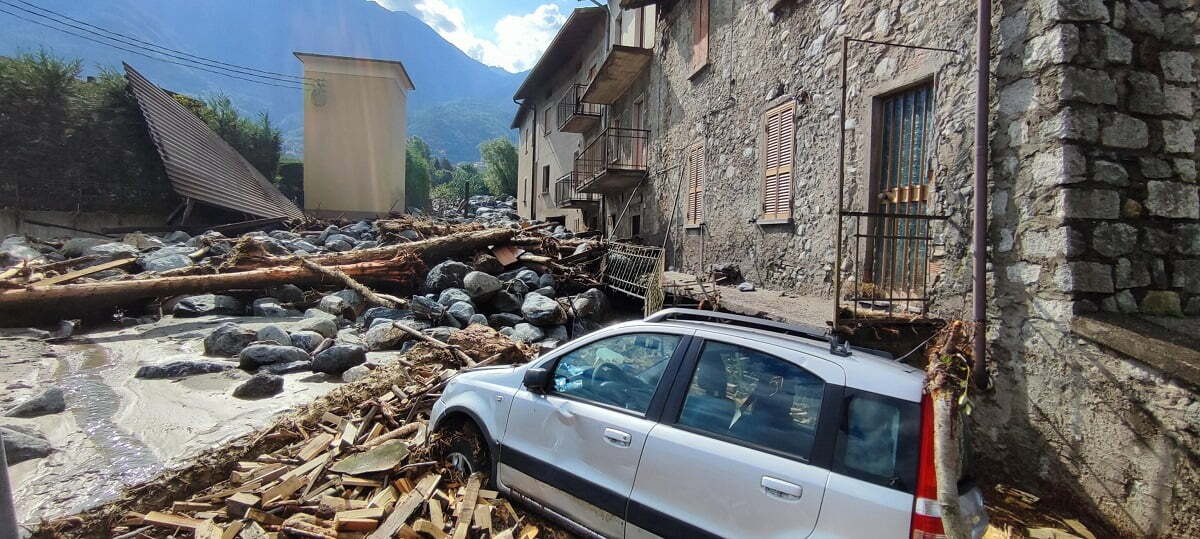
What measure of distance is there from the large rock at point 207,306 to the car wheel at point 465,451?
7.79 meters

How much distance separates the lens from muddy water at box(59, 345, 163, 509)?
398cm

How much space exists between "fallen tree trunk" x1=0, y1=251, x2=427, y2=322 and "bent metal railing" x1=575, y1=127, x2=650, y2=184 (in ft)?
21.0

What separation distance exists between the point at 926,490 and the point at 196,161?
23865 mm

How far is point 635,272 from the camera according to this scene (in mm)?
11016

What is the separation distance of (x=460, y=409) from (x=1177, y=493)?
15.4 ft

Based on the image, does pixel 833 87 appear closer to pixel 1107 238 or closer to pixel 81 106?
pixel 1107 238

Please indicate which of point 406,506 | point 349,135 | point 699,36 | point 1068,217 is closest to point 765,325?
point 406,506

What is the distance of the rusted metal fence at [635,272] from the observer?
9.48m

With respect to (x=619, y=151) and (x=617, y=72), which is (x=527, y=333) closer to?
(x=619, y=151)

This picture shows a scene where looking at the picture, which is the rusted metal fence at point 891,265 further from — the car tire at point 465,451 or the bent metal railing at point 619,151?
the bent metal railing at point 619,151

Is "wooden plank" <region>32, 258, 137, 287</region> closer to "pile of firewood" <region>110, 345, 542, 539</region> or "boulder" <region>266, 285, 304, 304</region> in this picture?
"boulder" <region>266, 285, 304, 304</region>

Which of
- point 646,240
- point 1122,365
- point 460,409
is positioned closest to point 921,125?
point 1122,365

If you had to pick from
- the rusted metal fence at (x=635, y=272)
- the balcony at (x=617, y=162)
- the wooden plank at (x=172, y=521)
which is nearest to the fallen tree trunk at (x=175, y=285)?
the rusted metal fence at (x=635, y=272)

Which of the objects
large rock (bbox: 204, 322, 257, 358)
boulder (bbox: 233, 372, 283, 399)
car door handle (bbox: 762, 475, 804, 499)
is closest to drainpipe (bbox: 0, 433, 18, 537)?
car door handle (bbox: 762, 475, 804, 499)
